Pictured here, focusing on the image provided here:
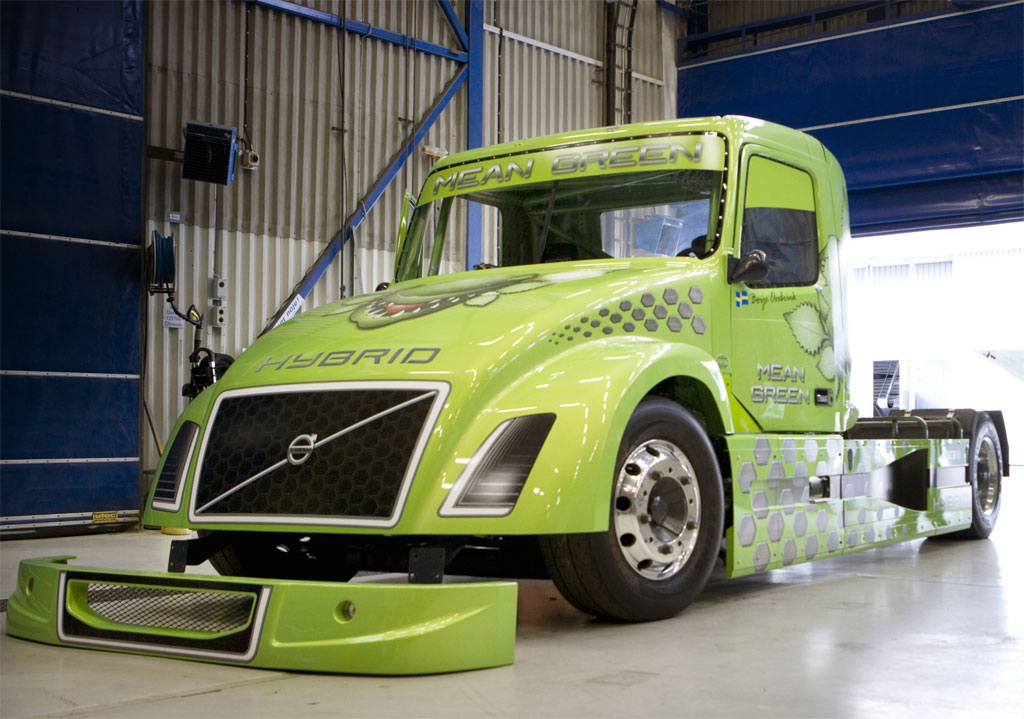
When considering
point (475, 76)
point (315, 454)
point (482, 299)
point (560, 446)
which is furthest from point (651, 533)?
point (475, 76)

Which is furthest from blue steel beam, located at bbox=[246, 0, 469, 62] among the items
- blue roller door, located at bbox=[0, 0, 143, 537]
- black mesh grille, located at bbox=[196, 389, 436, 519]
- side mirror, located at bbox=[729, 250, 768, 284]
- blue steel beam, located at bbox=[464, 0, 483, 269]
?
black mesh grille, located at bbox=[196, 389, 436, 519]

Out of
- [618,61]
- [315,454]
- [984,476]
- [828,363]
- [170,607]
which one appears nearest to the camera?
[170,607]

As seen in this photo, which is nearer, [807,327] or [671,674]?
[671,674]

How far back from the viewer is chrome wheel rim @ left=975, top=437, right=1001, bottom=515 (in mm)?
8977

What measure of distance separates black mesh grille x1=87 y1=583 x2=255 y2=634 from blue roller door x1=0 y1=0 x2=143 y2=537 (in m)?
5.69

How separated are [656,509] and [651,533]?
4.2 inches

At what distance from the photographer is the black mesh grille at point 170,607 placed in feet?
12.5

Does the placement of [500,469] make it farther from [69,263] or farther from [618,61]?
[618,61]

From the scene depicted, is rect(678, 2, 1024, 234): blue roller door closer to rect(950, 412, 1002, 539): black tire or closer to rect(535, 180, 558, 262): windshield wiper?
rect(950, 412, 1002, 539): black tire

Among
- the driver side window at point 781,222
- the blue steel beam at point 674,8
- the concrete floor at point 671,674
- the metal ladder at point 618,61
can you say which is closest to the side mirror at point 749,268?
the driver side window at point 781,222

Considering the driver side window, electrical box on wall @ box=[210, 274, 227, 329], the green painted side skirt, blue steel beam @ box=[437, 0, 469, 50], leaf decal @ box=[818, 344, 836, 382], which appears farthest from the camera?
blue steel beam @ box=[437, 0, 469, 50]

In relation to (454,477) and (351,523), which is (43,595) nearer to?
(351,523)

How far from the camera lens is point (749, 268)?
5.36 m

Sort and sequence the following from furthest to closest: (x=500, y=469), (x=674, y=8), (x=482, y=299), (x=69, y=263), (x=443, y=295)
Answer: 1. (x=674, y=8)
2. (x=69, y=263)
3. (x=443, y=295)
4. (x=482, y=299)
5. (x=500, y=469)
